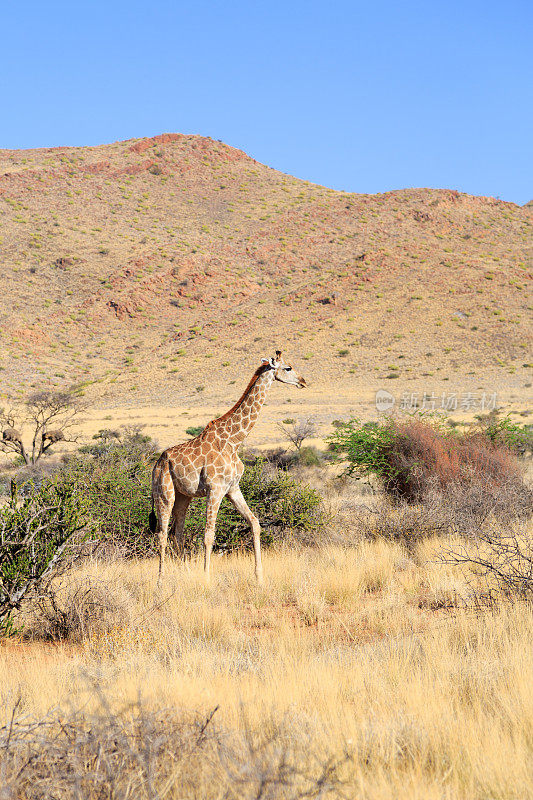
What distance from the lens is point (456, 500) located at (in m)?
10.4

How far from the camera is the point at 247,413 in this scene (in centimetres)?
848

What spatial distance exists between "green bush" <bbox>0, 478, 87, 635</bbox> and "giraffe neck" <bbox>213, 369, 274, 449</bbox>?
7.26ft

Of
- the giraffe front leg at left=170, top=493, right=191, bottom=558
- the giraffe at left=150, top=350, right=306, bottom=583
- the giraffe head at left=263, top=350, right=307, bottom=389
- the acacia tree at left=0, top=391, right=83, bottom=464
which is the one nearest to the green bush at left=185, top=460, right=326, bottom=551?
the giraffe front leg at left=170, top=493, right=191, bottom=558

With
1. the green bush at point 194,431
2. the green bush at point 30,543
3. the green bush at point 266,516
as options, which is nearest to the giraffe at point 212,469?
the green bush at point 30,543

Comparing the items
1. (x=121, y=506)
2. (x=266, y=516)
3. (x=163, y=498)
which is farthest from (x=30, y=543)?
(x=266, y=516)

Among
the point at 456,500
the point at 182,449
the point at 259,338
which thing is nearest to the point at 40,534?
the point at 182,449

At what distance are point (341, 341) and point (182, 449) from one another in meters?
48.4

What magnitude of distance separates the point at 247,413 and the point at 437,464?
4.87 metres

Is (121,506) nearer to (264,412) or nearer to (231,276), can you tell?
(264,412)

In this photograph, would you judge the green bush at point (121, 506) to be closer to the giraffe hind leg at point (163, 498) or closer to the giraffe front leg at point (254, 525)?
the giraffe hind leg at point (163, 498)

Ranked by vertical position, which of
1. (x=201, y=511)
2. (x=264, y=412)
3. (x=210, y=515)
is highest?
(x=264, y=412)

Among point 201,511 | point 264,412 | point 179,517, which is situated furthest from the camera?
point 264,412

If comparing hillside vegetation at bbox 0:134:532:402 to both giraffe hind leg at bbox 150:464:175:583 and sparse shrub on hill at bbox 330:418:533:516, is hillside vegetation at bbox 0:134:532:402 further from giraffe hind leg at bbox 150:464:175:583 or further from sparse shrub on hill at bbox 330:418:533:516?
giraffe hind leg at bbox 150:464:175:583

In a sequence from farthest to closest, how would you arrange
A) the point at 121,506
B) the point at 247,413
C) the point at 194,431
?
the point at 194,431, the point at 121,506, the point at 247,413
